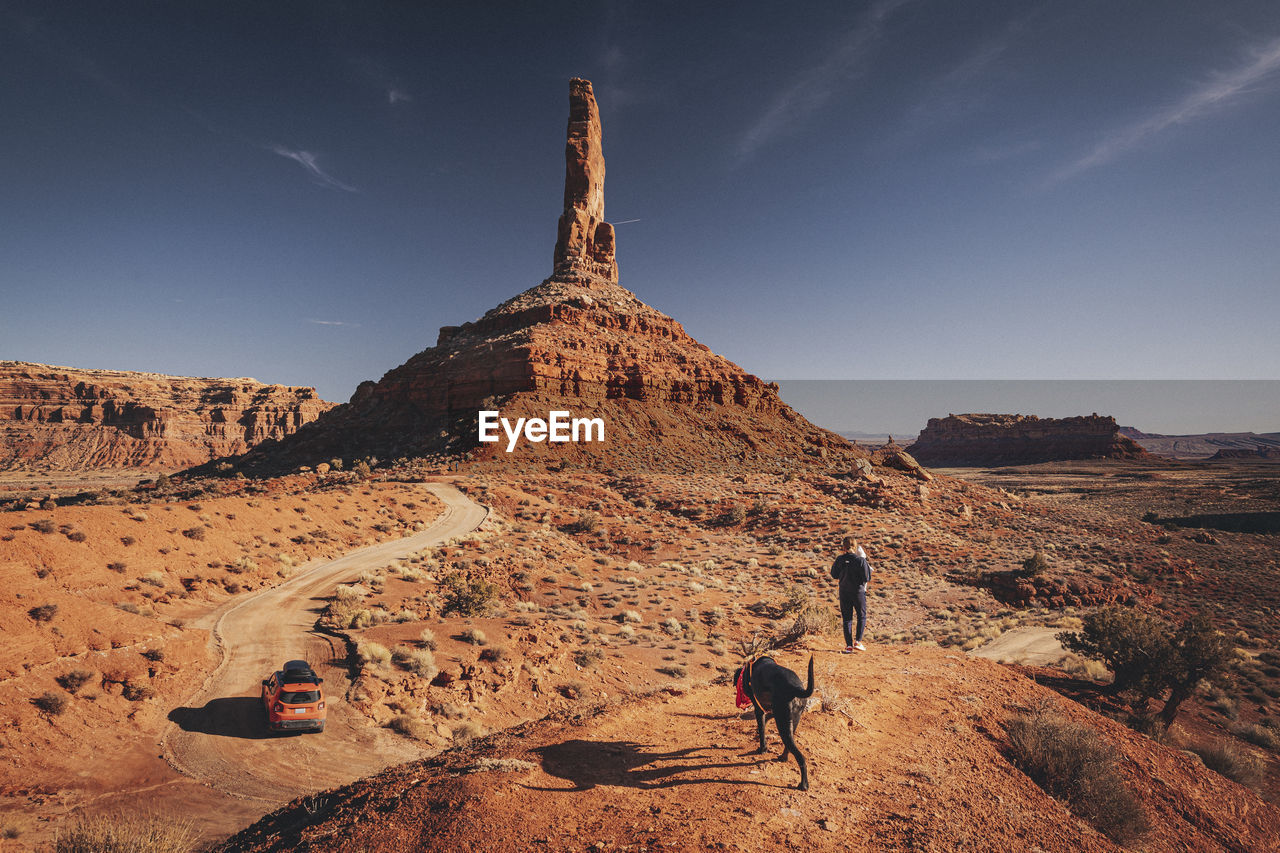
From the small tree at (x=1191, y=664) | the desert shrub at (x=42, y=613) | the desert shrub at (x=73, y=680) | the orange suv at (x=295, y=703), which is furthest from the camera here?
the small tree at (x=1191, y=664)

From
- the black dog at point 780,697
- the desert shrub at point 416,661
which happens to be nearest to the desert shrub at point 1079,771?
the black dog at point 780,697

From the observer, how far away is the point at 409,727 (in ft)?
33.9

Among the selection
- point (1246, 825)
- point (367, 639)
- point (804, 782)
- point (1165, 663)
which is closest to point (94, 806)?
point (367, 639)

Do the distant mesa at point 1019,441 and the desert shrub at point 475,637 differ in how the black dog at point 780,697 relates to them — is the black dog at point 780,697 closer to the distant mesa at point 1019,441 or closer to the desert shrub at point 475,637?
the desert shrub at point 475,637

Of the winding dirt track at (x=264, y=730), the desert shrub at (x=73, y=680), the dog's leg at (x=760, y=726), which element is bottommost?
the winding dirt track at (x=264, y=730)

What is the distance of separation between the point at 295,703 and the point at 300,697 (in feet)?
0.38

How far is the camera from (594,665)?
1366 cm

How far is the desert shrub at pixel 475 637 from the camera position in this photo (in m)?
13.7

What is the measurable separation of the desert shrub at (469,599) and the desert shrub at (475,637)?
241cm

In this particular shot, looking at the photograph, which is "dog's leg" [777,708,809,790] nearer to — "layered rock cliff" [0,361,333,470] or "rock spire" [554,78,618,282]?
"rock spire" [554,78,618,282]

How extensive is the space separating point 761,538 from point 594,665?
75.2 feet

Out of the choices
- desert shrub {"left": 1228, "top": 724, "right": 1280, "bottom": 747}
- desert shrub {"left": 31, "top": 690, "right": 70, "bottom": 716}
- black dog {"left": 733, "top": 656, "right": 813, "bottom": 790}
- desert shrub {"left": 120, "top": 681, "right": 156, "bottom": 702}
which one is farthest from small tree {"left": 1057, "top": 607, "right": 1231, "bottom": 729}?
desert shrub {"left": 31, "top": 690, "right": 70, "bottom": 716}

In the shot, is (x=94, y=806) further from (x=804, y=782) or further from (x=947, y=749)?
(x=947, y=749)

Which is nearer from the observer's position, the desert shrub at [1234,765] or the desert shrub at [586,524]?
the desert shrub at [1234,765]
